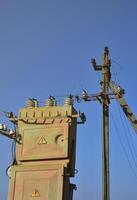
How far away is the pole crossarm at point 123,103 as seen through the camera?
27.7 metres

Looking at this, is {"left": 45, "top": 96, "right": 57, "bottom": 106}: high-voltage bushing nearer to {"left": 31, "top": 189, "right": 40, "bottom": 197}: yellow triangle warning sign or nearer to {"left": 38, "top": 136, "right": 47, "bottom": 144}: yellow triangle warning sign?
{"left": 38, "top": 136, "right": 47, "bottom": 144}: yellow triangle warning sign

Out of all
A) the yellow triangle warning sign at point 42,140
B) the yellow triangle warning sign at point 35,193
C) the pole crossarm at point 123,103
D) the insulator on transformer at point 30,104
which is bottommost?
the yellow triangle warning sign at point 35,193

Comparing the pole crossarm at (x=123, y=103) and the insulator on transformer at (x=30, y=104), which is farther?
the pole crossarm at (x=123, y=103)

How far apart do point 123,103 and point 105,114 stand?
7.30 feet

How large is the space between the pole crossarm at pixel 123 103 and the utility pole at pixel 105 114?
54cm

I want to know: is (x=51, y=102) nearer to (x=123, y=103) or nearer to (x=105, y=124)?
(x=105, y=124)

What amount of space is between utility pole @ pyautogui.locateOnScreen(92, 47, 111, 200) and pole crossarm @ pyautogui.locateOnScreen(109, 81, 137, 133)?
1.77 ft

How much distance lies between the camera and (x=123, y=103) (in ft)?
94.2

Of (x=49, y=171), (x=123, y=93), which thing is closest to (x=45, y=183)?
(x=49, y=171)

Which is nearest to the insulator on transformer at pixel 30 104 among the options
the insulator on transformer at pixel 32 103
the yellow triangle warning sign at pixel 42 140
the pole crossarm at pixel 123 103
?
the insulator on transformer at pixel 32 103

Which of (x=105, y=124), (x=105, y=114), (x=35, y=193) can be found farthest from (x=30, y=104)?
(x=105, y=114)

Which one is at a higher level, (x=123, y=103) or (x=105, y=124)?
(x=123, y=103)

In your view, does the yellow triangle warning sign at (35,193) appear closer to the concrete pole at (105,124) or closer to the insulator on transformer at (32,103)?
the insulator on transformer at (32,103)

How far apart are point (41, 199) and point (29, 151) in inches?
92.9
